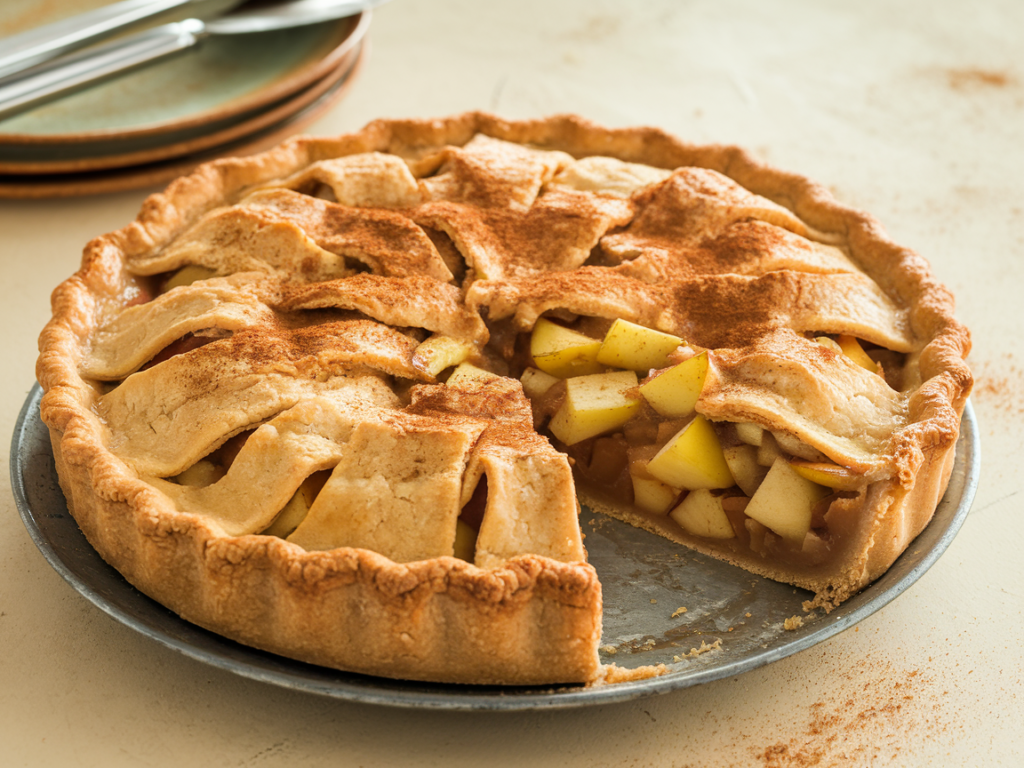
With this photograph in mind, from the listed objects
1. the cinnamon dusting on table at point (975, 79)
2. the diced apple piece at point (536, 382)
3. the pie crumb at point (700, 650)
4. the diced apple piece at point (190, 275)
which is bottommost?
the cinnamon dusting on table at point (975, 79)

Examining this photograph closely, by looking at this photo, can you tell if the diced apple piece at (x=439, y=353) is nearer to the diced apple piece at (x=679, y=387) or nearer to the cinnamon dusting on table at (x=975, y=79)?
the diced apple piece at (x=679, y=387)

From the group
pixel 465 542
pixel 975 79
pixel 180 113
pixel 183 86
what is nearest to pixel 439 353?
pixel 465 542

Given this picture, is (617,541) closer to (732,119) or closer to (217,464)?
(217,464)

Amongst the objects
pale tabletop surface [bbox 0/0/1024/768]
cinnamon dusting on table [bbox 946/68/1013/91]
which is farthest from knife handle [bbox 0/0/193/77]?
cinnamon dusting on table [bbox 946/68/1013/91]

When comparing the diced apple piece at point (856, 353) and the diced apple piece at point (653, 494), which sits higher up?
the diced apple piece at point (856, 353)

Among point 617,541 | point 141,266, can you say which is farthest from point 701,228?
point 141,266

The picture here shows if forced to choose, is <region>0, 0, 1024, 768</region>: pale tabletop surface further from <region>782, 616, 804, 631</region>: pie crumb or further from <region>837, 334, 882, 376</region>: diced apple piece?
<region>837, 334, 882, 376</region>: diced apple piece

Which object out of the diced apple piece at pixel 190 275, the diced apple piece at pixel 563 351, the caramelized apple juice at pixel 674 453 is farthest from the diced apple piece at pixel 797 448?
the diced apple piece at pixel 190 275
